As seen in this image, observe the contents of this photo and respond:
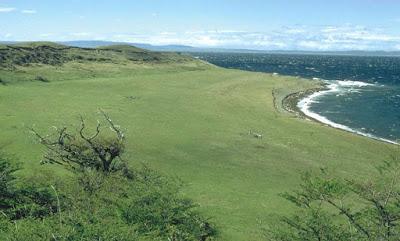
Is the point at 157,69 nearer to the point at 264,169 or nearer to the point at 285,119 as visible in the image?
the point at 285,119

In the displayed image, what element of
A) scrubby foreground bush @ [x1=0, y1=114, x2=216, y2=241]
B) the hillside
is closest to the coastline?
scrubby foreground bush @ [x1=0, y1=114, x2=216, y2=241]

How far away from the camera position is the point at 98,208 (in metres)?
35.4

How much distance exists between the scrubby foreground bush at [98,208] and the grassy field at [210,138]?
6512 millimetres

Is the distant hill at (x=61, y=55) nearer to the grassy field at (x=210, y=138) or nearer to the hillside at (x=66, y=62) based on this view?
the hillside at (x=66, y=62)

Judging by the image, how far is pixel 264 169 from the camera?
5619 centimetres

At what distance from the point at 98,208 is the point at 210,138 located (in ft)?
Result: 110

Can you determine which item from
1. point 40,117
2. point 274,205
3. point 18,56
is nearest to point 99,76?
point 18,56

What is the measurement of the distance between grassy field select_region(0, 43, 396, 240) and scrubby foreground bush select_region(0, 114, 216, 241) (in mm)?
6512

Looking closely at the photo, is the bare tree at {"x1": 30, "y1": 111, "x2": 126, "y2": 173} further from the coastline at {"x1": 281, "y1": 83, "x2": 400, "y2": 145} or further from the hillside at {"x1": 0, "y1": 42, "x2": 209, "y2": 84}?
the hillside at {"x1": 0, "y1": 42, "x2": 209, "y2": 84}

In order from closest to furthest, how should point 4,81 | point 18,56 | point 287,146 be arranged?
point 287,146, point 4,81, point 18,56

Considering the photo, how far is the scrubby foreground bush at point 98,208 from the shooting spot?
2802 centimetres

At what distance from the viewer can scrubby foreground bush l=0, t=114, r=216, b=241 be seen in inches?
1103

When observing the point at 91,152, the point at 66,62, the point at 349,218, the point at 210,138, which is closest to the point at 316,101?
the point at 210,138

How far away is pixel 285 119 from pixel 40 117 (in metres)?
38.6
